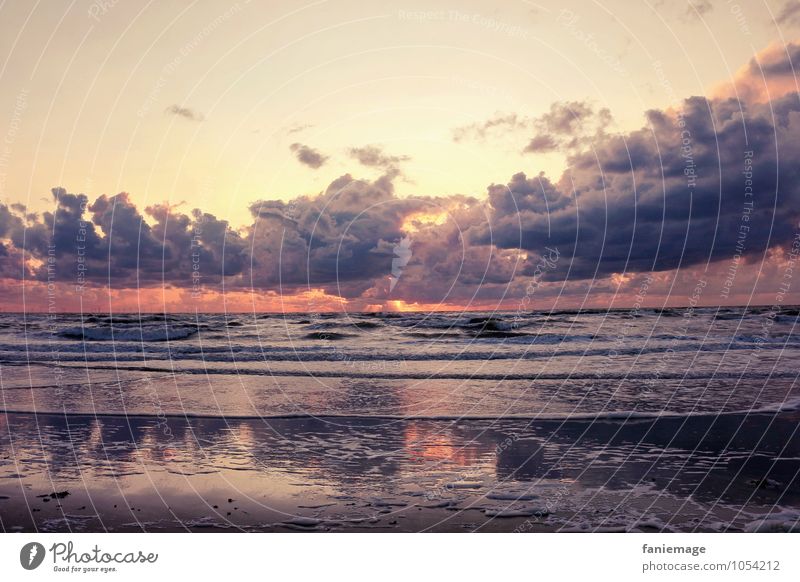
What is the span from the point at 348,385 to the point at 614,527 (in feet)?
48.2

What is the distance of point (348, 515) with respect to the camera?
30.2 ft

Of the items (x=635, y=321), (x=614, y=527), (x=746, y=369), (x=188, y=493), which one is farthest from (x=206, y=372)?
(x=635, y=321)

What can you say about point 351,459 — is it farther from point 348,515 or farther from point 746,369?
point 746,369
